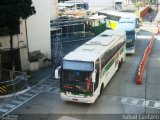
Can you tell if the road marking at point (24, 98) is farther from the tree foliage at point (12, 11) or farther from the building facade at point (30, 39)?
the tree foliage at point (12, 11)

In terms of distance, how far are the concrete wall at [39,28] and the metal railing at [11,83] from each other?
3570 mm

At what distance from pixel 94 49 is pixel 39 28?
29.8 ft

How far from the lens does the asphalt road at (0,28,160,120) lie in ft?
62.1

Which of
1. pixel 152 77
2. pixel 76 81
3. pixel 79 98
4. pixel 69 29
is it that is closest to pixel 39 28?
pixel 76 81

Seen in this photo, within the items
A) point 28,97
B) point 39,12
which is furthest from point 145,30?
point 28,97

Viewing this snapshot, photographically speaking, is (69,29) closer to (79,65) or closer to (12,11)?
(12,11)

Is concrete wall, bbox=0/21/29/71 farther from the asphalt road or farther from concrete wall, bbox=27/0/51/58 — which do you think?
the asphalt road

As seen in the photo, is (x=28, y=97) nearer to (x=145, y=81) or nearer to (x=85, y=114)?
(x=85, y=114)

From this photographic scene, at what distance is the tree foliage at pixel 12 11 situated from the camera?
22859 mm

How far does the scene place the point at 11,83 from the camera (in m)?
24.5

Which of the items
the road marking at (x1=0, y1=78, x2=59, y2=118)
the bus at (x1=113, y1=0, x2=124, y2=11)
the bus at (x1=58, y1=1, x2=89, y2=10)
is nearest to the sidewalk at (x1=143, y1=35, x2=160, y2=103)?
the road marking at (x1=0, y1=78, x2=59, y2=118)

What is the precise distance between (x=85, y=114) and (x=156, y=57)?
17.3 meters

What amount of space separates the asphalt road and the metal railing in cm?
166

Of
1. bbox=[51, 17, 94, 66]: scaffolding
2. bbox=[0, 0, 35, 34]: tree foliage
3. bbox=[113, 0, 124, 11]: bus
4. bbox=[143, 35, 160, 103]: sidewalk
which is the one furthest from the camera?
bbox=[113, 0, 124, 11]: bus
